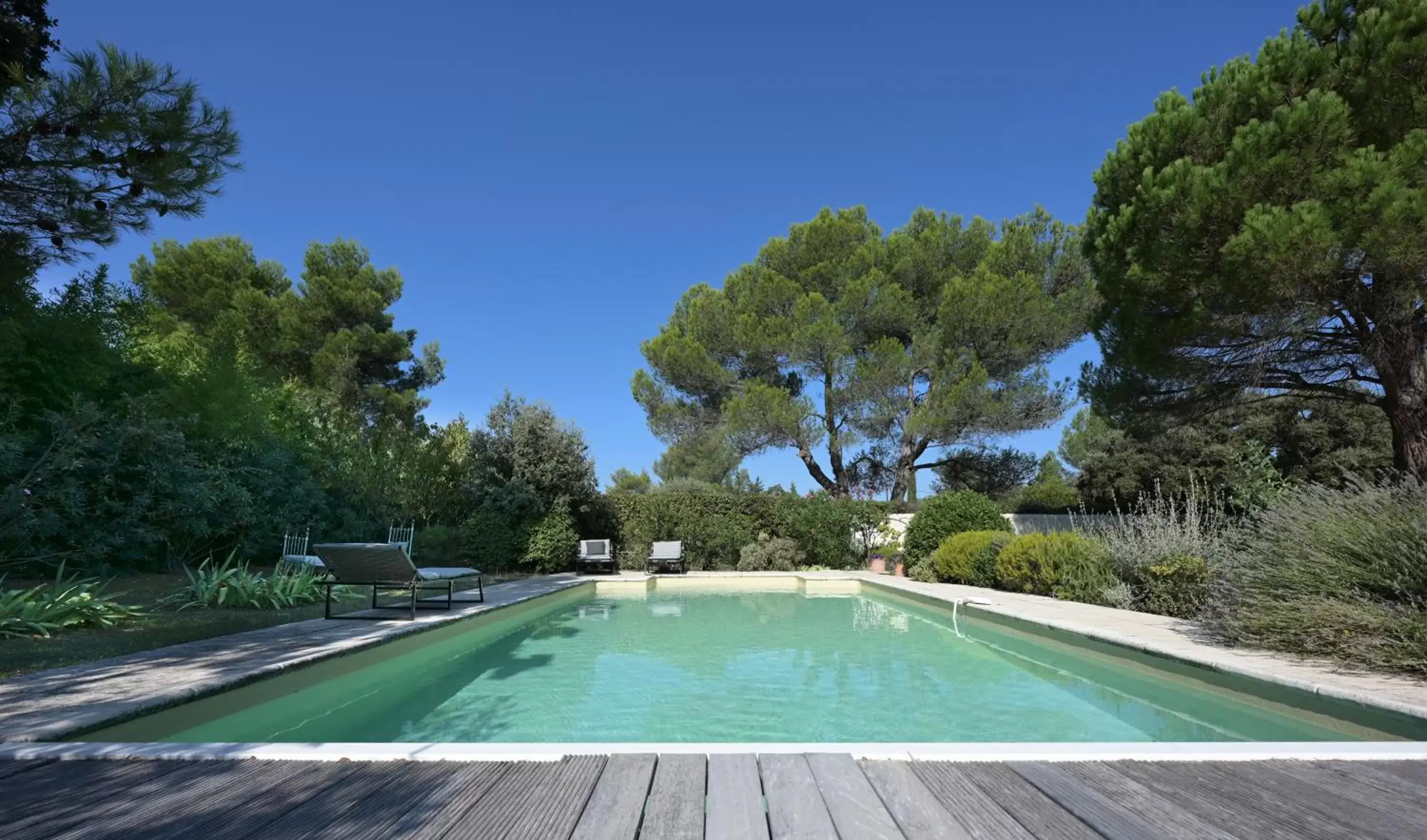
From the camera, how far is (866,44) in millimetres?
12273

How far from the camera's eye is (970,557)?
10.5 metres

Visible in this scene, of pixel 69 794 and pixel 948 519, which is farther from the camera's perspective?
pixel 948 519

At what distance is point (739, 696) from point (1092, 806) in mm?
2932

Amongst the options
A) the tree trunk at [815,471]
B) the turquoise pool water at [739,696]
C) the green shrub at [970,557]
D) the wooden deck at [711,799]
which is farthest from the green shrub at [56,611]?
the tree trunk at [815,471]

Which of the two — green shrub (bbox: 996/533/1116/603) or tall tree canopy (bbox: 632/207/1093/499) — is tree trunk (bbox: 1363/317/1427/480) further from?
tall tree canopy (bbox: 632/207/1093/499)

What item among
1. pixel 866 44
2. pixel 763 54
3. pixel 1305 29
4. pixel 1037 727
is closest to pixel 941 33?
pixel 866 44

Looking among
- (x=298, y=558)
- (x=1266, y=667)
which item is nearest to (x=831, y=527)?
(x=298, y=558)

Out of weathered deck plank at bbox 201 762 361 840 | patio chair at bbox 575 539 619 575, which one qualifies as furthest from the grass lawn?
patio chair at bbox 575 539 619 575

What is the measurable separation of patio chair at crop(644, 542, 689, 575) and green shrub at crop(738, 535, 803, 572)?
4.88 ft

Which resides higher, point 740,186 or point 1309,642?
point 740,186

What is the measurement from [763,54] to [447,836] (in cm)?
1339

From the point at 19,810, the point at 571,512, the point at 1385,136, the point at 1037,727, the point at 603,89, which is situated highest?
the point at 603,89

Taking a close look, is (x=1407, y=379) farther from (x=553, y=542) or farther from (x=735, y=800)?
(x=553, y=542)

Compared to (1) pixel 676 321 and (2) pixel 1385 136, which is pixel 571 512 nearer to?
(1) pixel 676 321
